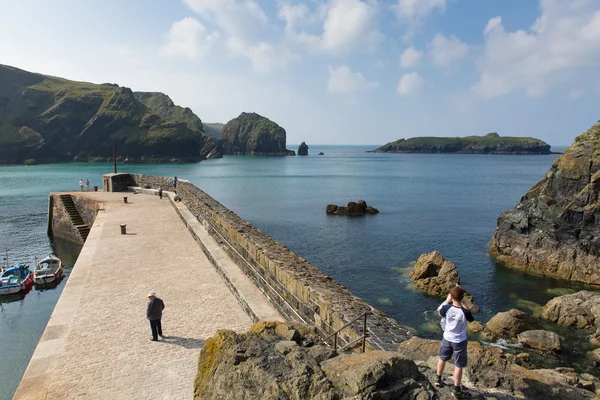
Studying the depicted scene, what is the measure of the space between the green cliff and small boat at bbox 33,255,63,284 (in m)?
125

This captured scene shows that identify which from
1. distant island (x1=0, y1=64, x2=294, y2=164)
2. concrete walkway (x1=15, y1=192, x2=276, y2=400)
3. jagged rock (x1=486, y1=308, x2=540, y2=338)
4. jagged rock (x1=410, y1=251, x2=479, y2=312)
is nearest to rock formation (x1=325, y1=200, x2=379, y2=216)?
jagged rock (x1=410, y1=251, x2=479, y2=312)

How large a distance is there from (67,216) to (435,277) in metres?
28.1

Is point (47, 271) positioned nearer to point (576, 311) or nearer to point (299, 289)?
point (299, 289)

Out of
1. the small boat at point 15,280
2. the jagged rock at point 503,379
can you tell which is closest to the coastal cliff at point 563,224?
the jagged rock at point 503,379

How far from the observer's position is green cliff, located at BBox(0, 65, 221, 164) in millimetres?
134625

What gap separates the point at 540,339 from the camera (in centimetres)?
1772

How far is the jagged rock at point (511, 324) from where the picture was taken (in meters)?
18.7

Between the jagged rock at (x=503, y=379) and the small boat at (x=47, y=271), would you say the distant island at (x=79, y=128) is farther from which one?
the jagged rock at (x=503, y=379)

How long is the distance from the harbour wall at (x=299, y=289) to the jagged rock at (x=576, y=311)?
17.3 metres

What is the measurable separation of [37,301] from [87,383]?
16253 mm

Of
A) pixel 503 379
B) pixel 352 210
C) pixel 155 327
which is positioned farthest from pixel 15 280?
pixel 352 210

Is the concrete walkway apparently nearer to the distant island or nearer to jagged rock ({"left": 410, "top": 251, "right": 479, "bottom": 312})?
jagged rock ({"left": 410, "top": 251, "right": 479, "bottom": 312})

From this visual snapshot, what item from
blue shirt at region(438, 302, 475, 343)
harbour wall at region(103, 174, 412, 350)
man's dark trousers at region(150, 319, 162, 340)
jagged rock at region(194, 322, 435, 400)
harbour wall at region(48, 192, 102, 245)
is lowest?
harbour wall at region(48, 192, 102, 245)

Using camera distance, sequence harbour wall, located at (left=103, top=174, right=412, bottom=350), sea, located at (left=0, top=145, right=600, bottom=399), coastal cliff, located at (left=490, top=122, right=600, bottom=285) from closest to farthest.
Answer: harbour wall, located at (left=103, top=174, right=412, bottom=350) → sea, located at (left=0, top=145, right=600, bottom=399) → coastal cliff, located at (left=490, top=122, right=600, bottom=285)
